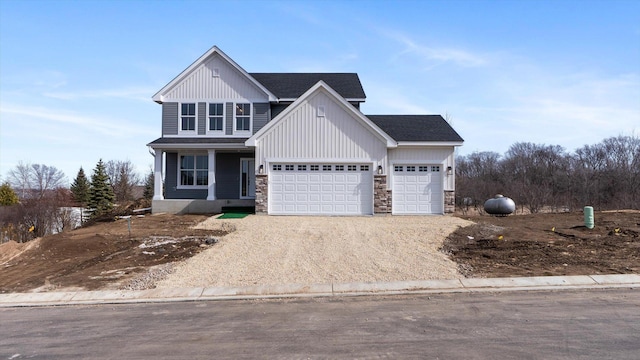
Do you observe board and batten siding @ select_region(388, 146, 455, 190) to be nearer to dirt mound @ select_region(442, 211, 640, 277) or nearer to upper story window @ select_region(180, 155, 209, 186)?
dirt mound @ select_region(442, 211, 640, 277)

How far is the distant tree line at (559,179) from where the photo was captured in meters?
40.0

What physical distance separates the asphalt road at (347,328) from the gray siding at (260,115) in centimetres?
1530

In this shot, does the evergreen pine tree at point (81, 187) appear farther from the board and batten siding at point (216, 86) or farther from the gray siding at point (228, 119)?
the gray siding at point (228, 119)

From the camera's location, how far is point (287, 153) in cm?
1917

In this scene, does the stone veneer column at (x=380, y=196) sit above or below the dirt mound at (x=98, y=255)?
above

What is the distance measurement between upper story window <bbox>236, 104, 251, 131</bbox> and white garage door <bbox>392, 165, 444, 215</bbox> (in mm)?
8286

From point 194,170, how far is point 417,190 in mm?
11807

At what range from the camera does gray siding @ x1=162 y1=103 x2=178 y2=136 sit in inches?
883

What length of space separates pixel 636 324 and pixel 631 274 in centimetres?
404

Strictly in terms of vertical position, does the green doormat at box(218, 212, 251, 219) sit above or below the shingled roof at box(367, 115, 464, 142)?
below

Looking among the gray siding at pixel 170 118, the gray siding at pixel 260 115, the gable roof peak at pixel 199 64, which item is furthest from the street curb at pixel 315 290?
the gable roof peak at pixel 199 64

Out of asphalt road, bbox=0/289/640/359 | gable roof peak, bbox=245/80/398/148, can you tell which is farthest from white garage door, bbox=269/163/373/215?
asphalt road, bbox=0/289/640/359

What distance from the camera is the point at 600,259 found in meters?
10.9

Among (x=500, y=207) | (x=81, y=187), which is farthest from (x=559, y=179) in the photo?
(x=81, y=187)
